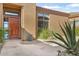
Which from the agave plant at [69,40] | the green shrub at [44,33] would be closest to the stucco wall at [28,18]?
the green shrub at [44,33]

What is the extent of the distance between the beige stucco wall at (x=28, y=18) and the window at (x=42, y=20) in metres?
0.11

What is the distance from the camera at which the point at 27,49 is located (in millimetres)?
3469

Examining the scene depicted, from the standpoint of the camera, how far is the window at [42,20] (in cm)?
352

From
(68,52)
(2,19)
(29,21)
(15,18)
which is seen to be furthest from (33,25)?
(68,52)

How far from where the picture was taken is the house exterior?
3455mm

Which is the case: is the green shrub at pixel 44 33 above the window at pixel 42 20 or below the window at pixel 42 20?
below

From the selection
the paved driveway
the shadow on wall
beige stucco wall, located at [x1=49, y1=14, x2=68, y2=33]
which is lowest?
the paved driveway

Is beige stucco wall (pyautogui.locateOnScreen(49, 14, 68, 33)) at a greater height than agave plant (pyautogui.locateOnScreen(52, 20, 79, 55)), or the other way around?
beige stucco wall (pyautogui.locateOnScreen(49, 14, 68, 33))

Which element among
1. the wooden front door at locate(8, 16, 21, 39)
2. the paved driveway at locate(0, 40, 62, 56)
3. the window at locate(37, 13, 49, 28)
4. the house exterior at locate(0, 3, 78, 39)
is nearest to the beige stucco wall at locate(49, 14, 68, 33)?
the house exterior at locate(0, 3, 78, 39)

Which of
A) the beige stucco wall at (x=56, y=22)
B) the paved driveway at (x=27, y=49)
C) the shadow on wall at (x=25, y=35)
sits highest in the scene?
the beige stucco wall at (x=56, y=22)

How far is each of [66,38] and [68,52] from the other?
248 millimetres

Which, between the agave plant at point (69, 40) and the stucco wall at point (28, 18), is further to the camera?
the stucco wall at point (28, 18)

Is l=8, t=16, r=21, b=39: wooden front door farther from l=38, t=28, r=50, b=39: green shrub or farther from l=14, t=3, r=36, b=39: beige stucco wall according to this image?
l=38, t=28, r=50, b=39: green shrub

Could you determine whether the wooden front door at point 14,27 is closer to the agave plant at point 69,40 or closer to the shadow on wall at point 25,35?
the shadow on wall at point 25,35
